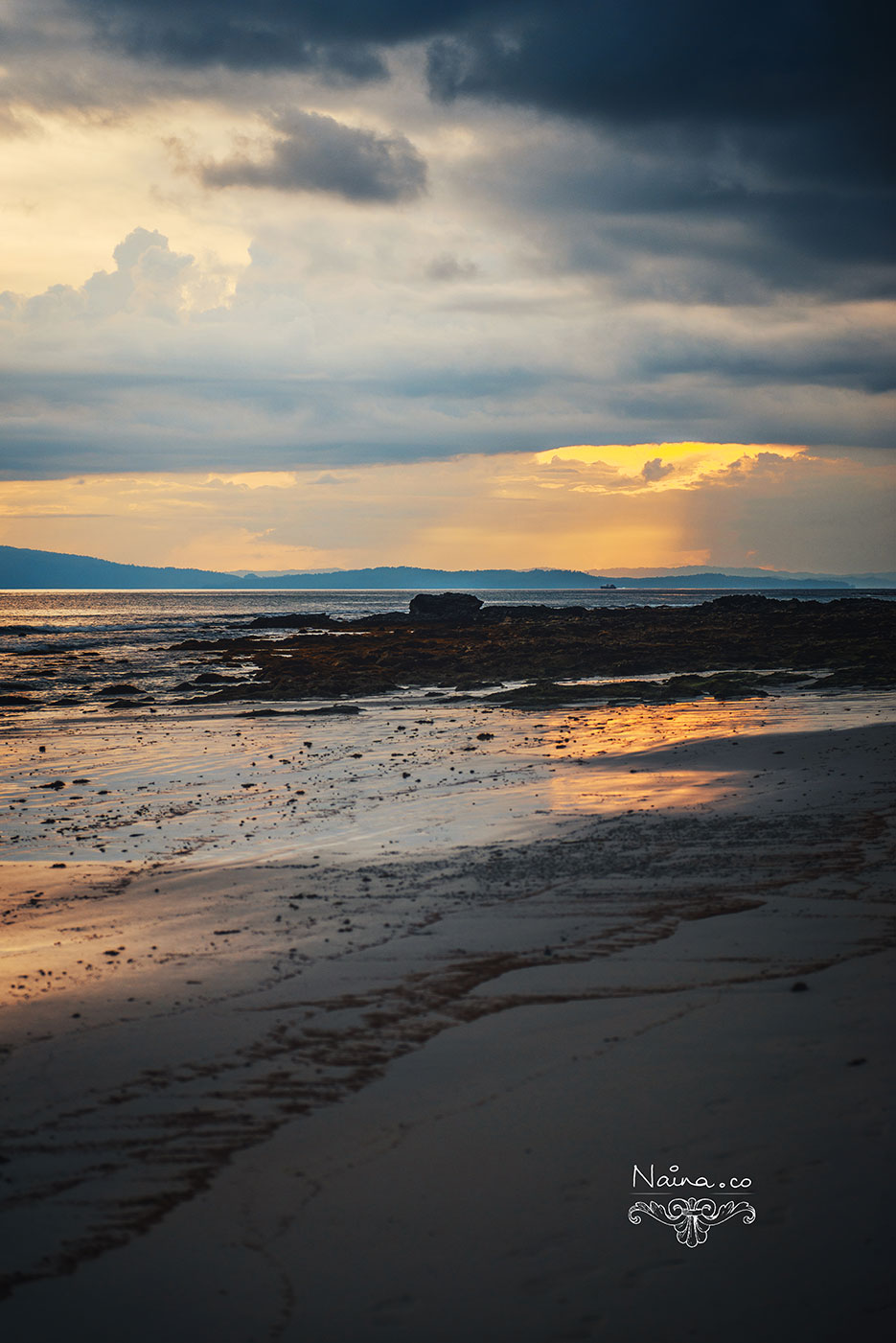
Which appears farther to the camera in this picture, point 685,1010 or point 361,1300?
point 685,1010

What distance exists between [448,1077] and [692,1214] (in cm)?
173

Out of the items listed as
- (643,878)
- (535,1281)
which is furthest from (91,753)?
(535,1281)

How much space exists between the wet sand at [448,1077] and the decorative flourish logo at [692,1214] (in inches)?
2.2

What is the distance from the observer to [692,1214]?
421 centimetres

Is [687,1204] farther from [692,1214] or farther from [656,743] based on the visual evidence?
[656,743]

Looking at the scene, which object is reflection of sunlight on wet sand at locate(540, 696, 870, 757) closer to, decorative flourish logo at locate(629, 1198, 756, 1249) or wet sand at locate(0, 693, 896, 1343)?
wet sand at locate(0, 693, 896, 1343)

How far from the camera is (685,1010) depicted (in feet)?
20.2

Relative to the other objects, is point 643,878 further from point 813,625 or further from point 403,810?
point 813,625

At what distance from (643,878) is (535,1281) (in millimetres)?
6015

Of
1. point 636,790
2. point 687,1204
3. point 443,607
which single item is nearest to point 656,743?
point 636,790

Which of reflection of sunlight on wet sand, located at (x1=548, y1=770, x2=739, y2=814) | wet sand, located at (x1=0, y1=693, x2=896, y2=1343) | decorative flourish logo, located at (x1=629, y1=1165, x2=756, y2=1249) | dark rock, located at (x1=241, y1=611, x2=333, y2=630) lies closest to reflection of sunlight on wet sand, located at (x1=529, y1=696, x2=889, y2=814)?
reflection of sunlight on wet sand, located at (x1=548, y1=770, x2=739, y2=814)

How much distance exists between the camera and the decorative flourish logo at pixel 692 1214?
13.5 ft

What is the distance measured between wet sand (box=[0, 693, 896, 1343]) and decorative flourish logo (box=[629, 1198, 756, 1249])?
0.06 m

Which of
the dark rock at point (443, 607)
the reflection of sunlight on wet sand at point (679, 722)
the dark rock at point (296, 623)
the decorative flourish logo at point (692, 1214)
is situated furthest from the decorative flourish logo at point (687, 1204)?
the dark rock at point (443, 607)
